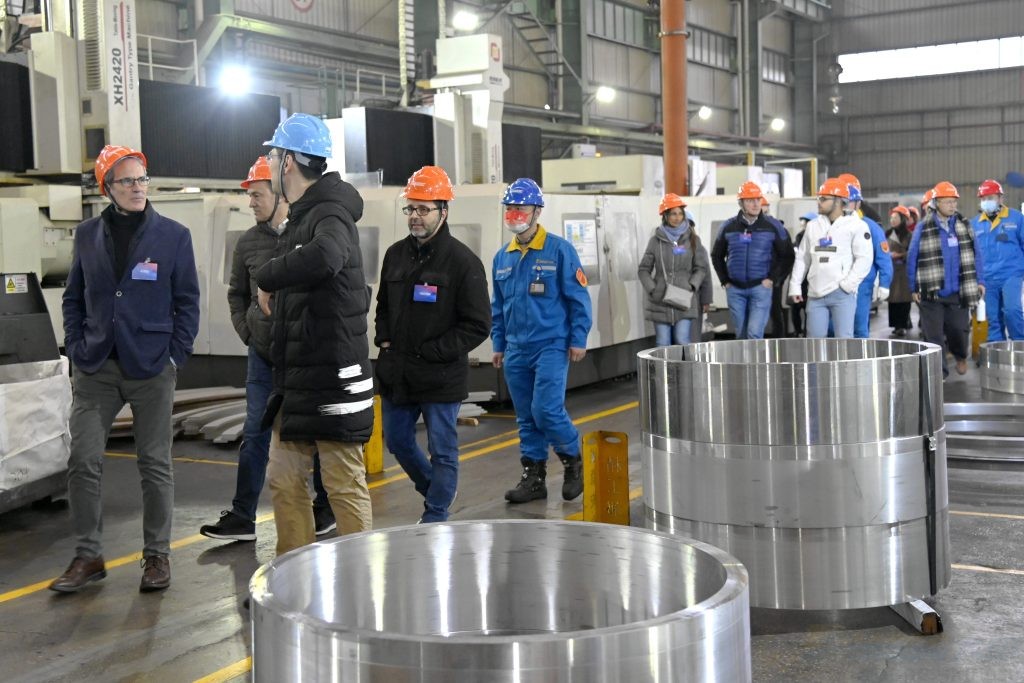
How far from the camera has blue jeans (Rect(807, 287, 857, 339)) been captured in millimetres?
9938

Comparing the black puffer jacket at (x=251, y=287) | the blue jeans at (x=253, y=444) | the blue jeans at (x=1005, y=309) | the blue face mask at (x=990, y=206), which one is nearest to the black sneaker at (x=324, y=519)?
the blue jeans at (x=253, y=444)

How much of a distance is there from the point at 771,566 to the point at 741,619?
2.34 meters

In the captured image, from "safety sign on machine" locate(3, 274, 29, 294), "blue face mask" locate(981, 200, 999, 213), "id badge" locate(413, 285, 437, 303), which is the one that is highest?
"blue face mask" locate(981, 200, 999, 213)

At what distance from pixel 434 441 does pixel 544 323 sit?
1.37m

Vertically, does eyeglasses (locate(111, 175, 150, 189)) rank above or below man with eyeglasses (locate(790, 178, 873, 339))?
above

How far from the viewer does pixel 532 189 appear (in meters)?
6.75

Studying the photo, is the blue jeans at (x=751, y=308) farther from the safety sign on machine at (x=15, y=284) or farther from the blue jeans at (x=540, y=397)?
the safety sign on machine at (x=15, y=284)

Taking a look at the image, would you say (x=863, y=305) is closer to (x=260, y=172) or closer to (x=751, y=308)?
(x=751, y=308)

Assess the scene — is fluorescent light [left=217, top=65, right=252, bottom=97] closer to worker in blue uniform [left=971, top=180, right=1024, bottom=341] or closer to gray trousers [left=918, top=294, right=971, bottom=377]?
worker in blue uniform [left=971, top=180, right=1024, bottom=341]

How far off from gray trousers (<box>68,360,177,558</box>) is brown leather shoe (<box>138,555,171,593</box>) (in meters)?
0.03

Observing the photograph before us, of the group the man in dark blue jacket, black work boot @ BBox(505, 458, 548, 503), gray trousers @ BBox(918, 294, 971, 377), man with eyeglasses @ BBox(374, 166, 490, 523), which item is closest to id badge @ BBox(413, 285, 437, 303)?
man with eyeglasses @ BBox(374, 166, 490, 523)

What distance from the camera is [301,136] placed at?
452 centimetres

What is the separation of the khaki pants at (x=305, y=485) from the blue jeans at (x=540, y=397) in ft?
6.92

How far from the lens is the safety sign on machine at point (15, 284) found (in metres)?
7.10
